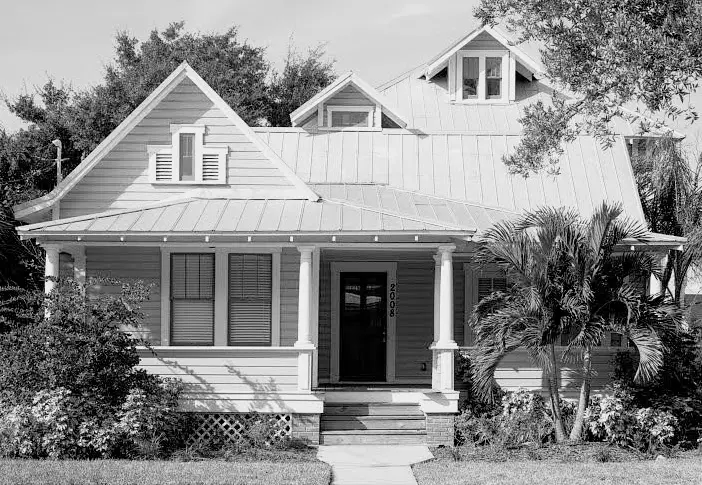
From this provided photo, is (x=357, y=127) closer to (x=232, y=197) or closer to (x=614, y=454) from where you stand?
(x=232, y=197)

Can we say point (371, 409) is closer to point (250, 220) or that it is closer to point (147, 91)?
point (250, 220)

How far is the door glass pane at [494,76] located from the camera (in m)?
24.9

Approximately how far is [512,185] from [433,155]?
1963mm

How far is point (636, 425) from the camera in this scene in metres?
15.6

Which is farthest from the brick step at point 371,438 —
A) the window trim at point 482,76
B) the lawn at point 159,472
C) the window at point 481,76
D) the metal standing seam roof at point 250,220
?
the window at point 481,76

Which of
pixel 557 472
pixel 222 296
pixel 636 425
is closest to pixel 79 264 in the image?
pixel 222 296

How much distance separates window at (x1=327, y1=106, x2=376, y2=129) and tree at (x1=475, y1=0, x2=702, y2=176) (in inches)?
338

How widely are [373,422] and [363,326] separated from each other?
3.61 metres

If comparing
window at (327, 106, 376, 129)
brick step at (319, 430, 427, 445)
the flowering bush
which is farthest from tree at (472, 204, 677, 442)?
window at (327, 106, 376, 129)

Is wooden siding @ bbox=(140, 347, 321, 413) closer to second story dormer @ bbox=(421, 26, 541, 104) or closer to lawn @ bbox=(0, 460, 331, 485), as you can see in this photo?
lawn @ bbox=(0, 460, 331, 485)

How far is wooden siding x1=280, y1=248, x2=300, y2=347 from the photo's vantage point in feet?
57.5

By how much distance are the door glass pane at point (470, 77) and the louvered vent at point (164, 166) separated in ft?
32.3

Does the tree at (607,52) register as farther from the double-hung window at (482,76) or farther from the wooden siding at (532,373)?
the double-hung window at (482,76)

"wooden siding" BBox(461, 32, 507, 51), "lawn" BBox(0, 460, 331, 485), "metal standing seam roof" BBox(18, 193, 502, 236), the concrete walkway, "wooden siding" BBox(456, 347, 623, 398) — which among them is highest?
"wooden siding" BBox(461, 32, 507, 51)
